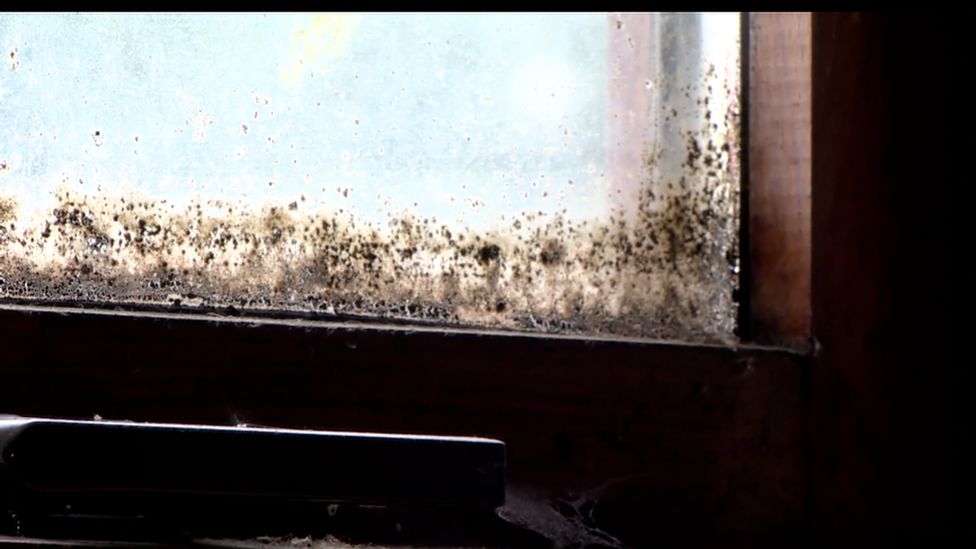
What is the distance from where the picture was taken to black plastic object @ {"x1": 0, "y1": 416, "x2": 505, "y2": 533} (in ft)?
1.49

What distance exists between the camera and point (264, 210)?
0.55 meters

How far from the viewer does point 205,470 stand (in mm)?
458

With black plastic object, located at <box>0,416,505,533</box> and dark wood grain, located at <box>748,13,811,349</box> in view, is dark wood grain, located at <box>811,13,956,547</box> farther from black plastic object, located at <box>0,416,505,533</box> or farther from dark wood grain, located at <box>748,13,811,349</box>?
black plastic object, located at <box>0,416,505,533</box>

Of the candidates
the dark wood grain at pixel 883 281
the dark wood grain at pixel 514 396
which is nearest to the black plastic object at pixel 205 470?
the dark wood grain at pixel 514 396

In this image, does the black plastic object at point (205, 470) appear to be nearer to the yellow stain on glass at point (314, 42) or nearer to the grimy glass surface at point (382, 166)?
the grimy glass surface at point (382, 166)

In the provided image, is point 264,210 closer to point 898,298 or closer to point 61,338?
point 61,338

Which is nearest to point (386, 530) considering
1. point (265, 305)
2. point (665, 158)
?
point (265, 305)

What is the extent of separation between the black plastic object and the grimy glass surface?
92 millimetres

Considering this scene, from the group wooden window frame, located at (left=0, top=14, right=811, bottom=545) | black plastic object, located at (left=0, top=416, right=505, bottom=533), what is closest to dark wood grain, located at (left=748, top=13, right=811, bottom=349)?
wooden window frame, located at (left=0, top=14, right=811, bottom=545)

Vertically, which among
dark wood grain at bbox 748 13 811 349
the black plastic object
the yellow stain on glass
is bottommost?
the black plastic object

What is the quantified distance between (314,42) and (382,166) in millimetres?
80

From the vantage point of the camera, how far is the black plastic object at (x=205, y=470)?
453mm

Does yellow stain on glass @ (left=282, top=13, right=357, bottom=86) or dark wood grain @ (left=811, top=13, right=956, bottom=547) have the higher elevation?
yellow stain on glass @ (left=282, top=13, right=357, bottom=86)

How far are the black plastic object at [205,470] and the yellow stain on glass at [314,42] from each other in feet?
0.68
